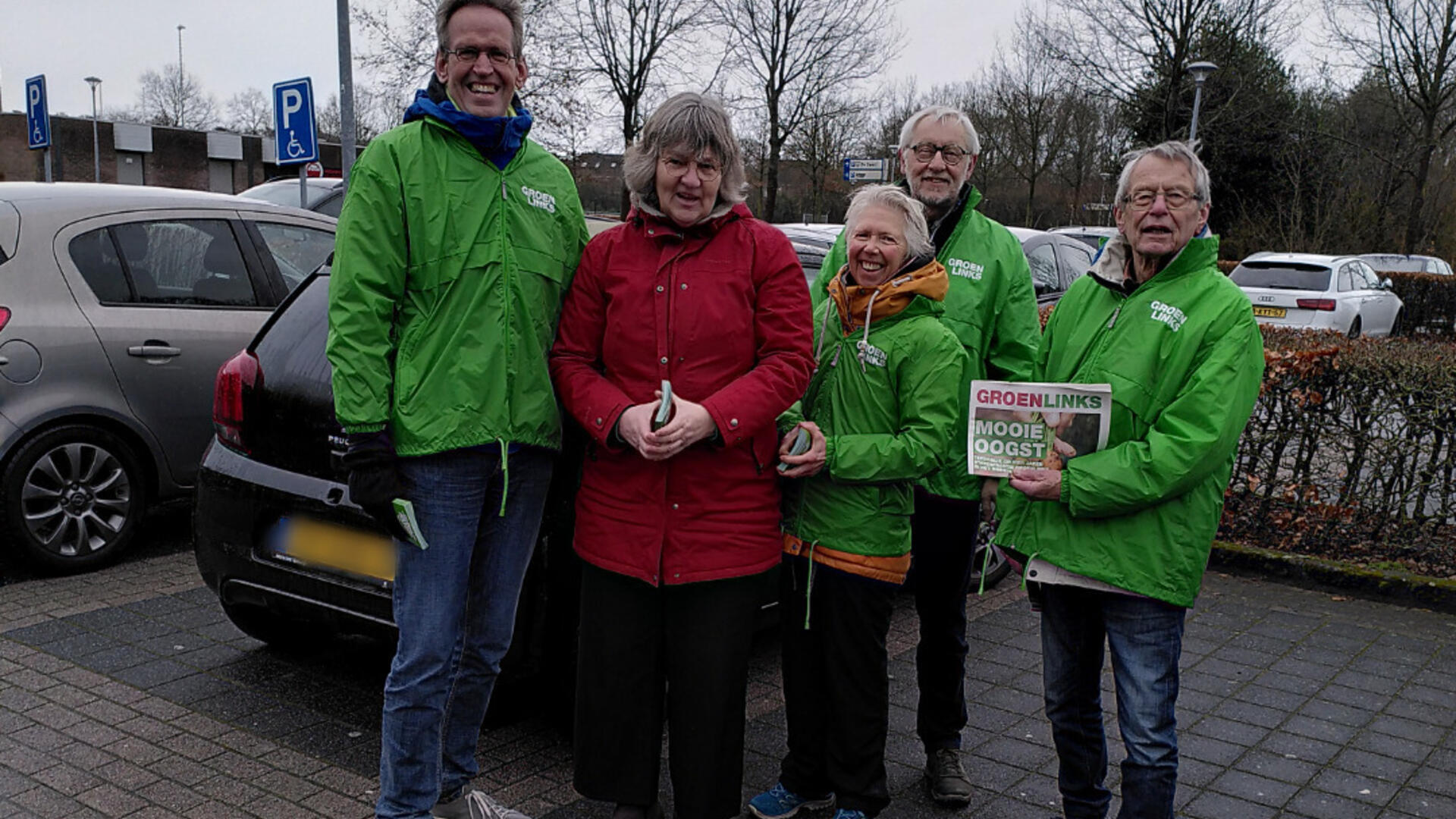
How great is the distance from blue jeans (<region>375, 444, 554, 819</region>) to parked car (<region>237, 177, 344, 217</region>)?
9556 mm

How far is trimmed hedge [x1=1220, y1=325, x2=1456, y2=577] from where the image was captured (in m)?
5.81

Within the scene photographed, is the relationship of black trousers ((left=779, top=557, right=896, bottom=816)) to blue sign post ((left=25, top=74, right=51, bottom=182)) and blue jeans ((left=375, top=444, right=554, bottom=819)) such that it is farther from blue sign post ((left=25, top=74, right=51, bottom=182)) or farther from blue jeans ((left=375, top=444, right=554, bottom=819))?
blue sign post ((left=25, top=74, right=51, bottom=182))

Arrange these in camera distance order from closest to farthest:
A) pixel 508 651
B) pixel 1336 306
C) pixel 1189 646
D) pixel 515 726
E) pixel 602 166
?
1. pixel 508 651
2. pixel 515 726
3. pixel 1189 646
4. pixel 1336 306
5. pixel 602 166

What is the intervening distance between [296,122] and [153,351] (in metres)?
5.39

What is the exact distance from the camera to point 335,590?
11.8ft

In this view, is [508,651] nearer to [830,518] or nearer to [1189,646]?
[830,518]

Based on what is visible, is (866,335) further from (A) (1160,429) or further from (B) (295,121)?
(B) (295,121)

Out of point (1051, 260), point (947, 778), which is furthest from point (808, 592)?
point (1051, 260)

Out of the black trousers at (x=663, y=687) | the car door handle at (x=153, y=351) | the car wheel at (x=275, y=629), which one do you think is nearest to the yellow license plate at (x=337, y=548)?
the car wheel at (x=275, y=629)

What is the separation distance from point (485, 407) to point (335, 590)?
47.2 inches

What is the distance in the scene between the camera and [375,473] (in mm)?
2629

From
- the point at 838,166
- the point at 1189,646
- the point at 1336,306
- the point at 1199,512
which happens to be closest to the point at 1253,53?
the point at 838,166

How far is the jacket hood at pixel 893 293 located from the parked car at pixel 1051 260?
166 inches

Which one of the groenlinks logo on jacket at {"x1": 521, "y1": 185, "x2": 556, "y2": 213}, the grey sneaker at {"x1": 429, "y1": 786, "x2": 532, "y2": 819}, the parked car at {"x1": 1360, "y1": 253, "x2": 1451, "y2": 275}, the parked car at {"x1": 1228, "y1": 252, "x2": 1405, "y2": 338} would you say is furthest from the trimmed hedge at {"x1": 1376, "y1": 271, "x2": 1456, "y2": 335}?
the grey sneaker at {"x1": 429, "y1": 786, "x2": 532, "y2": 819}
